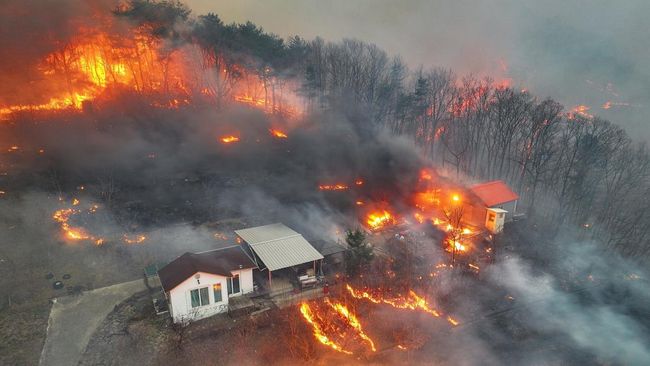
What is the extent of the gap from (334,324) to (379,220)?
1345 centimetres

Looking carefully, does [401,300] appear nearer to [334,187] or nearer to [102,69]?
[334,187]

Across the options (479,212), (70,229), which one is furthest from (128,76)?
(479,212)

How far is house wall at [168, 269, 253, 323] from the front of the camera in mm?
20234

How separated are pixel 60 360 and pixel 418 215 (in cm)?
2659

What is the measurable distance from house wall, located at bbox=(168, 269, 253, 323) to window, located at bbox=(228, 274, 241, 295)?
3.24ft

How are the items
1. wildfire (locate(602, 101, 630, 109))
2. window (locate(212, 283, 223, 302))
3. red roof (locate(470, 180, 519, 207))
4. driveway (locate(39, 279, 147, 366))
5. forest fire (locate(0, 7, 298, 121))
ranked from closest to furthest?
driveway (locate(39, 279, 147, 366)) < window (locate(212, 283, 223, 302)) < red roof (locate(470, 180, 519, 207)) < forest fire (locate(0, 7, 298, 121)) < wildfire (locate(602, 101, 630, 109))

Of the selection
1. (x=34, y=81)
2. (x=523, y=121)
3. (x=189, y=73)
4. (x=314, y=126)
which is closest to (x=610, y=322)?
(x=523, y=121)

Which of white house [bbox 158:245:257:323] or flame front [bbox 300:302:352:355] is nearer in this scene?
flame front [bbox 300:302:352:355]

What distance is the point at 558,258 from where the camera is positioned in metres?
29.4

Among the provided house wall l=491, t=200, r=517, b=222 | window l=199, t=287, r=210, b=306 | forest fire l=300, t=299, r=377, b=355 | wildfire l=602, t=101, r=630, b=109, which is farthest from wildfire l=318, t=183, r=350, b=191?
wildfire l=602, t=101, r=630, b=109

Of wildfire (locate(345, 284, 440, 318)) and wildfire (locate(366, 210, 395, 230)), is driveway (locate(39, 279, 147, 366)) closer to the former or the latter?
wildfire (locate(345, 284, 440, 318))

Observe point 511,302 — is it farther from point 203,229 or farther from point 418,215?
point 203,229

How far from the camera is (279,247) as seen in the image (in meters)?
25.1

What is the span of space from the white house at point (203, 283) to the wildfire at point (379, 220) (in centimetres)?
1251
